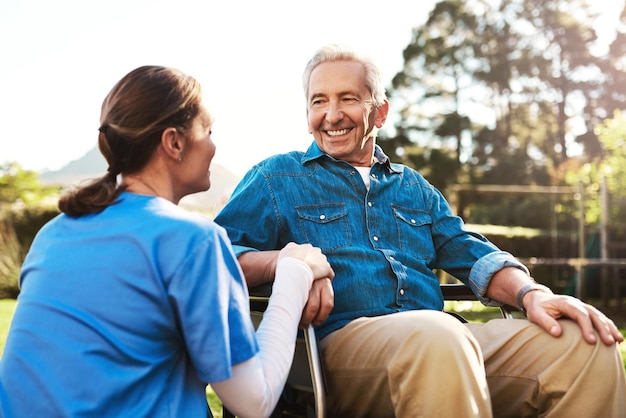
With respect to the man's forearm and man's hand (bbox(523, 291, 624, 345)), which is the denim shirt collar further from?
man's hand (bbox(523, 291, 624, 345))

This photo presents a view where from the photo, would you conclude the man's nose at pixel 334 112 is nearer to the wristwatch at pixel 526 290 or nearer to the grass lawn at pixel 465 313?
the wristwatch at pixel 526 290

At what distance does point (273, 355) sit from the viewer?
155cm

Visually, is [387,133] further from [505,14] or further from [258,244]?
[258,244]

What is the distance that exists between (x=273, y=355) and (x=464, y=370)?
1.48ft

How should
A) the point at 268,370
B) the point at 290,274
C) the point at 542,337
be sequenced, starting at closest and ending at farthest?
the point at 268,370, the point at 290,274, the point at 542,337

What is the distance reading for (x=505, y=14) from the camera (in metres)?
23.3

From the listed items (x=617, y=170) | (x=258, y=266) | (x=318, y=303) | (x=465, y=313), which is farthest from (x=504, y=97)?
(x=318, y=303)

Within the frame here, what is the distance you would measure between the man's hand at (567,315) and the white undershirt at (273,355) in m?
0.73

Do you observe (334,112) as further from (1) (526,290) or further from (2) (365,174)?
(1) (526,290)

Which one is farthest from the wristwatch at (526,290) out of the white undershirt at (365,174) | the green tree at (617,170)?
the green tree at (617,170)

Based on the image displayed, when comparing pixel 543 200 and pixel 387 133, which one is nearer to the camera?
pixel 543 200

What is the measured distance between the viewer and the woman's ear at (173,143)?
152cm

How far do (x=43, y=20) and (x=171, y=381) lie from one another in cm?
3088

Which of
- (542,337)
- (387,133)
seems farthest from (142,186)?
(387,133)
